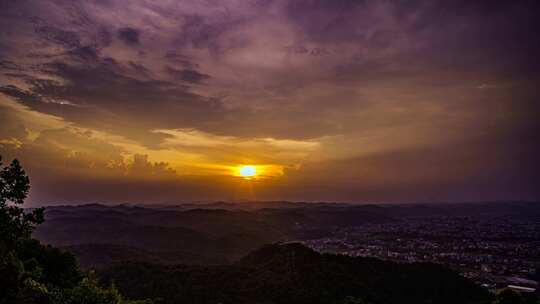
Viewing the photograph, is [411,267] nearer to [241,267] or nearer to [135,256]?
[241,267]

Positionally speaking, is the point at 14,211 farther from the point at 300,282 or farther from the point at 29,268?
the point at 300,282

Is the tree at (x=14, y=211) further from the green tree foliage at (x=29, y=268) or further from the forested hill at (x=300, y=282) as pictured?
the forested hill at (x=300, y=282)

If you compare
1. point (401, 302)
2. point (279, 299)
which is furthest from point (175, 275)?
point (401, 302)

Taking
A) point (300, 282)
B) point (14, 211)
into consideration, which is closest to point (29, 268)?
point (14, 211)

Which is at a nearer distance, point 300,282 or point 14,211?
point 14,211

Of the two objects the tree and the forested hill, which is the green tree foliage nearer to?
the tree

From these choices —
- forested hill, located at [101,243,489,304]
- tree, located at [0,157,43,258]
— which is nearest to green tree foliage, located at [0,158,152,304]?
tree, located at [0,157,43,258]
